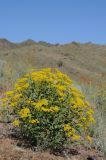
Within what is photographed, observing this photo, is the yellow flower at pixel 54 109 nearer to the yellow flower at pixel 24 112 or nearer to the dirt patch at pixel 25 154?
the yellow flower at pixel 24 112

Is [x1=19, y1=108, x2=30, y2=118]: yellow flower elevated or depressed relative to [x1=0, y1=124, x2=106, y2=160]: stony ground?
elevated

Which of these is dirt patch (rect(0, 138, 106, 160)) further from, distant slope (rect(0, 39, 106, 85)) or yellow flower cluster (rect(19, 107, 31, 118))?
distant slope (rect(0, 39, 106, 85))

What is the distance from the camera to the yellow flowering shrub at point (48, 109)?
342 inches

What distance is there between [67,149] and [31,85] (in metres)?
1.63

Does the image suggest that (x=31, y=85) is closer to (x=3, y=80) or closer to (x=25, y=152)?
(x=25, y=152)

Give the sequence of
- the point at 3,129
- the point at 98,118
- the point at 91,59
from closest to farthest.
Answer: the point at 3,129 → the point at 98,118 → the point at 91,59

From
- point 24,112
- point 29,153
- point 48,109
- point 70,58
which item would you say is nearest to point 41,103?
point 48,109

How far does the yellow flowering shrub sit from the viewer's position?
342 inches

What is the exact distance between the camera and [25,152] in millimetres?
8648

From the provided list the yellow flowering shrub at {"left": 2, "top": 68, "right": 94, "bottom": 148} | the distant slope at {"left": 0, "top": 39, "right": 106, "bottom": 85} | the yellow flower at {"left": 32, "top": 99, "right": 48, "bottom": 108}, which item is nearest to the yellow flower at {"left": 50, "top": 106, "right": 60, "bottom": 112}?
the yellow flowering shrub at {"left": 2, "top": 68, "right": 94, "bottom": 148}

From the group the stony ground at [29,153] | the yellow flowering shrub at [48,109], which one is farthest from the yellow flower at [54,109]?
the stony ground at [29,153]

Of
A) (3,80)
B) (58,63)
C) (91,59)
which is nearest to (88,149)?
(3,80)

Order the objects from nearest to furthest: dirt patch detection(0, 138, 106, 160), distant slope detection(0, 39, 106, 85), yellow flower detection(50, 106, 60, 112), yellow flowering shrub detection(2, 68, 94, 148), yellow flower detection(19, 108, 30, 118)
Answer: dirt patch detection(0, 138, 106, 160) < yellow flower detection(19, 108, 30, 118) < yellow flower detection(50, 106, 60, 112) < yellow flowering shrub detection(2, 68, 94, 148) < distant slope detection(0, 39, 106, 85)

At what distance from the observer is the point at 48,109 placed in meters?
8.58
